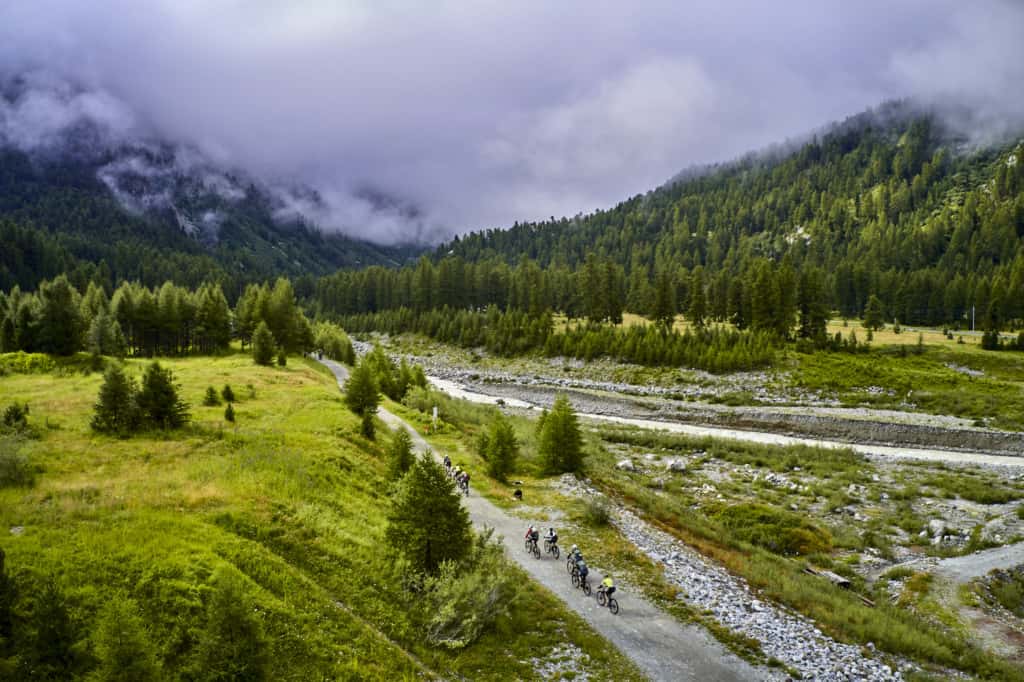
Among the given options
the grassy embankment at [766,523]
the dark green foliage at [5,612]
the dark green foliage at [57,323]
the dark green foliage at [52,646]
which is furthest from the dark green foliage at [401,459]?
the dark green foliage at [57,323]

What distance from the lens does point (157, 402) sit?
28.8 metres

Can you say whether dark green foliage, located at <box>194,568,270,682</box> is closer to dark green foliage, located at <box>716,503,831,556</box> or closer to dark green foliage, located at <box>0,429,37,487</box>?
dark green foliage, located at <box>0,429,37,487</box>

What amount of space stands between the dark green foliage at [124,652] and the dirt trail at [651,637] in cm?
1277

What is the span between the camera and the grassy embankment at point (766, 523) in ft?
62.3

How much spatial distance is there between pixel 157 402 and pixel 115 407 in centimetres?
185

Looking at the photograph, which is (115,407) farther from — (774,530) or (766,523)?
(766,523)

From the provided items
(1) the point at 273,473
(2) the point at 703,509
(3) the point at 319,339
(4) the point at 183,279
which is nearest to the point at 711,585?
(2) the point at 703,509

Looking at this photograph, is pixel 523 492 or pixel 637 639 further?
pixel 523 492

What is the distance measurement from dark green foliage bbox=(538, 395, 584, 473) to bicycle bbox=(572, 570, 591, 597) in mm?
17033

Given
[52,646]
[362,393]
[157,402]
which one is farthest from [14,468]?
[362,393]

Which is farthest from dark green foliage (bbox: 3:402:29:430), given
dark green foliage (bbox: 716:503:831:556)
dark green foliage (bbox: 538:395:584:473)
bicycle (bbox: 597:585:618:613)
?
dark green foliage (bbox: 716:503:831:556)

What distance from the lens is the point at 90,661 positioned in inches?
418

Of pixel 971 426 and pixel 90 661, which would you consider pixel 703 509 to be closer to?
pixel 90 661

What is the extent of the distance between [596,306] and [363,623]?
359ft
